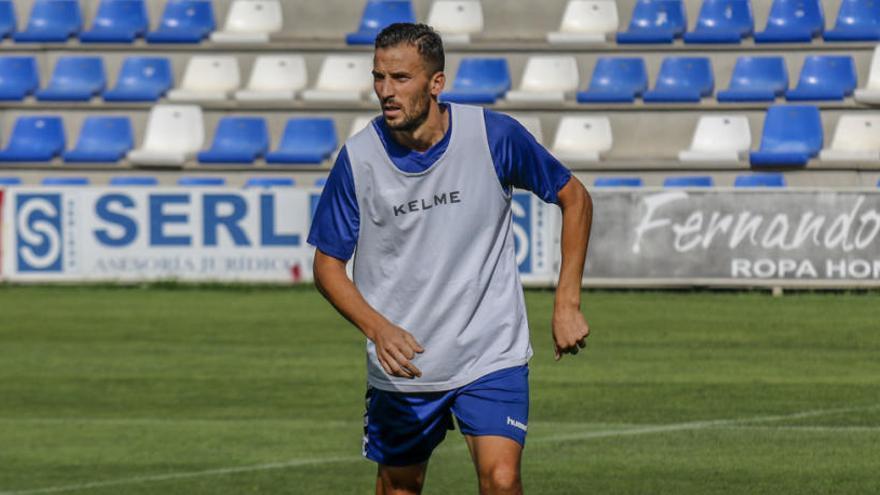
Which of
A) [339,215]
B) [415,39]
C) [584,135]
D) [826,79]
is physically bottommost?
[584,135]

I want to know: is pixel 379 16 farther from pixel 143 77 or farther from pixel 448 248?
pixel 448 248

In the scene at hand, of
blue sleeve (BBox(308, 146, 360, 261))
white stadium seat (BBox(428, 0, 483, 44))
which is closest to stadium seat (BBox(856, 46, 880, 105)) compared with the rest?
white stadium seat (BBox(428, 0, 483, 44))

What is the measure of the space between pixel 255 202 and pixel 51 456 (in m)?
9.40

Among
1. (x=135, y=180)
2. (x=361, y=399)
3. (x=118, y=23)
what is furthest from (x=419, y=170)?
(x=118, y=23)

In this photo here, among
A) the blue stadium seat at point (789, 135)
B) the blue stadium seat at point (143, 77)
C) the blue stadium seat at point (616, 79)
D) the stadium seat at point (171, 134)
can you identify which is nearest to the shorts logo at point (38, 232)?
the stadium seat at point (171, 134)

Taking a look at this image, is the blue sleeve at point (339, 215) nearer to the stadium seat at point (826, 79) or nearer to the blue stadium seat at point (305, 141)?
the blue stadium seat at point (305, 141)

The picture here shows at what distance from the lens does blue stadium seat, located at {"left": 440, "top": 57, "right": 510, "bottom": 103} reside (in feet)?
76.7

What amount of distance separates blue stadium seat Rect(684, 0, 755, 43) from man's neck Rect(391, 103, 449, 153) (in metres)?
17.7

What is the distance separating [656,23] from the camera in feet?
78.6

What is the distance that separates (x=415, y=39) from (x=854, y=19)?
727 inches

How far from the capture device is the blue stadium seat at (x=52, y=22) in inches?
1009

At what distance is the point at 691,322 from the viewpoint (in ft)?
54.6

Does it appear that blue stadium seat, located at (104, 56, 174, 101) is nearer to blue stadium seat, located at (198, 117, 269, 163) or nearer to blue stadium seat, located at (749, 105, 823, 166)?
blue stadium seat, located at (198, 117, 269, 163)

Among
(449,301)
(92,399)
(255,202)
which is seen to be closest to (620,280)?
(255,202)
